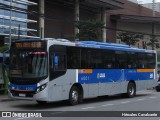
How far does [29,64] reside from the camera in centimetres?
1722

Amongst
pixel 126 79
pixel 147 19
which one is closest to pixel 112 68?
pixel 126 79

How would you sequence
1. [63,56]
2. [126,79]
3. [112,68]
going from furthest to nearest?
[126,79] < [112,68] < [63,56]

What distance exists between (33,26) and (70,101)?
2282 cm

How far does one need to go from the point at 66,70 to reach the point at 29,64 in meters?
1.97

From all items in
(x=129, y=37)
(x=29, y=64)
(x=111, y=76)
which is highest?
(x=129, y=37)

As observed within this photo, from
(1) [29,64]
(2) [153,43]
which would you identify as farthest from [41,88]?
(2) [153,43]

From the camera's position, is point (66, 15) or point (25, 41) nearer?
point (25, 41)

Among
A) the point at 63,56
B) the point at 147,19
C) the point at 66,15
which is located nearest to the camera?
the point at 63,56

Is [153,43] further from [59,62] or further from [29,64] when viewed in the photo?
[29,64]

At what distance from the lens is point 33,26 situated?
4038 centimetres

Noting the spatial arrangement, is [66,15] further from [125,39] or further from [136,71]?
[136,71]

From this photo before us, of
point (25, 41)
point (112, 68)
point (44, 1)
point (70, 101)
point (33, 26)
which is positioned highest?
point (44, 1)

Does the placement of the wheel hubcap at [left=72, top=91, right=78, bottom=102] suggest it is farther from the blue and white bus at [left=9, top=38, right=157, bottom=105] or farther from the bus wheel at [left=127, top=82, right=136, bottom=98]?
the bus wheel at [left=127, top=82, right=136, bottom=98]

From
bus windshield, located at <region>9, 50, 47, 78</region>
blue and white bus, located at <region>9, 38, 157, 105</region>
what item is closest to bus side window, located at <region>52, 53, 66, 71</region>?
blue and white bus, located at <region>9, 38, 157, 105</region>
